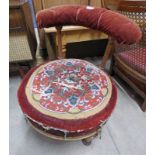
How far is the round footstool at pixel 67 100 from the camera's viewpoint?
29.2 inches

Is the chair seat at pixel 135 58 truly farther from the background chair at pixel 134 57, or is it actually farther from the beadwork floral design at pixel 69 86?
the beadwork floral design at pixel 69 86

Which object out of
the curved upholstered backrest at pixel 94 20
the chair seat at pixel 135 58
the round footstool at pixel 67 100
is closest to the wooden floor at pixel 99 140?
the round footstool at pixel 67 100

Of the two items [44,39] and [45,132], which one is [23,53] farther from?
[45,132]

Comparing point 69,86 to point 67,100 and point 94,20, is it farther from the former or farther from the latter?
point 94,20

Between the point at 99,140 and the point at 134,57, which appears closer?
the point at 99,140

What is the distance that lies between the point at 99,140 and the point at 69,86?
45cm

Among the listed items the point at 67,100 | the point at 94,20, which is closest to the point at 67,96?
the point at 67,100

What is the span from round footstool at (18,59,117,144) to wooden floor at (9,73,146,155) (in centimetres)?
12

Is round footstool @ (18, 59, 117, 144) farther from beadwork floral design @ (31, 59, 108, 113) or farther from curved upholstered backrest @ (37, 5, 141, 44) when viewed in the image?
curved upholstered backrest @ (37, 5, 141, 44)

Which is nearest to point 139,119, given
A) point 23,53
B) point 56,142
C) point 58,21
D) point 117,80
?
point 117,80

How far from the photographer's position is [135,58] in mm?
1303

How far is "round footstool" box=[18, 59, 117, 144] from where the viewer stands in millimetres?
743

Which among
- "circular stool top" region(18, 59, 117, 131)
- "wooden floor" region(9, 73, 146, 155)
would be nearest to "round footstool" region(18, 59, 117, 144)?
"circular stool top" region(18, 59, 117, 131)
